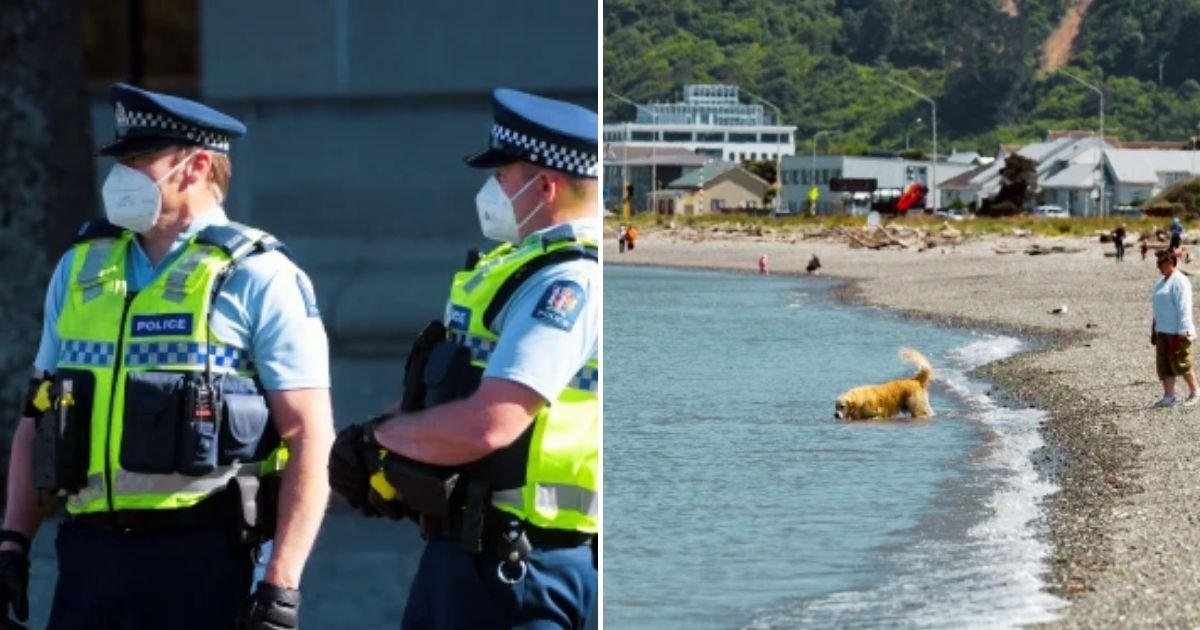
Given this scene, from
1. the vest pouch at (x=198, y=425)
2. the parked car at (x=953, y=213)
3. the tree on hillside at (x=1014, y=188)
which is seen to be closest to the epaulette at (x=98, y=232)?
the vest pouch at (x=198, y=425)

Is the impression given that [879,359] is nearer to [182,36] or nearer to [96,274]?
[182,36]

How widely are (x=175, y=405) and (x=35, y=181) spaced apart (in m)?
3.25

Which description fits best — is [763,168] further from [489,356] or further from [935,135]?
[489,356]

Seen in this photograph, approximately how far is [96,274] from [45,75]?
3.09 m

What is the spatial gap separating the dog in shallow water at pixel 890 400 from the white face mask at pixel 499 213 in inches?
628

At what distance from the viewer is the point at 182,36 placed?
572cm

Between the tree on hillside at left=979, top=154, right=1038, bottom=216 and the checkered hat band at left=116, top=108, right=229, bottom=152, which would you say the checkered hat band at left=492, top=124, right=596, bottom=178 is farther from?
the tree on hillside at left=979, top=154, right=1038, bottom=216

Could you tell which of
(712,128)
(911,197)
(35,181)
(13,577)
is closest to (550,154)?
(13,577)

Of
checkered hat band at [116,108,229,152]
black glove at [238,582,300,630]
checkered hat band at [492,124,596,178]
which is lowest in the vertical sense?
black glove at [238,582,300,630]

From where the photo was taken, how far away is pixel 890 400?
19.2 metres

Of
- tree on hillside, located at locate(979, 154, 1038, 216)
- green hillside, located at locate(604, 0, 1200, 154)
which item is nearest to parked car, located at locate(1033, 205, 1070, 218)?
tree on hillside, located at locate(979, 154, 1038, 216)

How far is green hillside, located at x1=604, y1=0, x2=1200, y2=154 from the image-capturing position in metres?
38.5

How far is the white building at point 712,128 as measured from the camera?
24.8 m

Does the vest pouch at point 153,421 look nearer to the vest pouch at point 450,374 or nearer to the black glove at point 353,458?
the black glove at point 353,458
